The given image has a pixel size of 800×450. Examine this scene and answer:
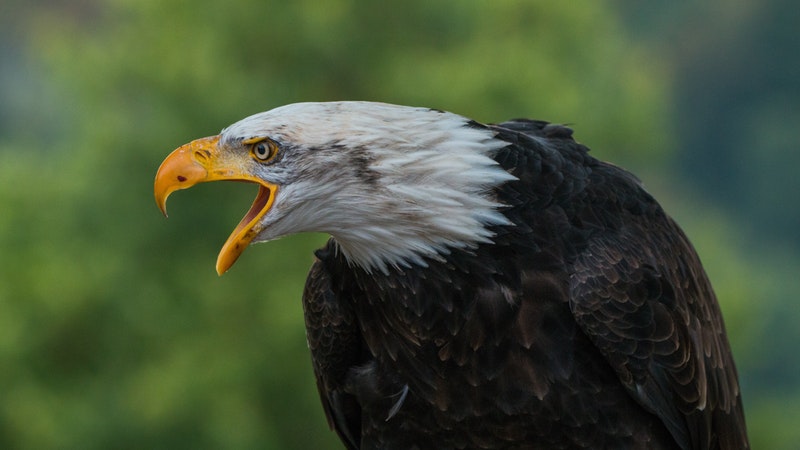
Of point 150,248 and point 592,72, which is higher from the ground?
point 592,72

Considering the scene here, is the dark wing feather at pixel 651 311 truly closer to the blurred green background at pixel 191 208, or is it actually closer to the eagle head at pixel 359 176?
the eagle head at pixel 359 176

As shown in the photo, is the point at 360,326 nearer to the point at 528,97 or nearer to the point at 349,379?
the point at 349,379

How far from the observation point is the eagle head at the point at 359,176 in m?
2.99

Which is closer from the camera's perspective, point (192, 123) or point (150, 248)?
point (192, 123)

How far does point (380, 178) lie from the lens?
9.93 feet

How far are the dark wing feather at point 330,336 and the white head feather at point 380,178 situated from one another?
502mm

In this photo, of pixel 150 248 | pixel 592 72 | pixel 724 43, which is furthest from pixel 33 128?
pixel 724 43

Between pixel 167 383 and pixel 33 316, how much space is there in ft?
6.26

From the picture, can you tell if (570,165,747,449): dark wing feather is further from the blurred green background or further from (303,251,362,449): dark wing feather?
the blurred green background

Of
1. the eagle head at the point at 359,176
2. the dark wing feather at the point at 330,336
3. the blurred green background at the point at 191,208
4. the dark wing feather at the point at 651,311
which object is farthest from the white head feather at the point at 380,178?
the blurred green background at the point at 191,208

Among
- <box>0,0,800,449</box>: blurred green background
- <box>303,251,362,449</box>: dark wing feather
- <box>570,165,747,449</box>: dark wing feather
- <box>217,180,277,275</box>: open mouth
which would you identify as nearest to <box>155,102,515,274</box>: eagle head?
<box>217,180,277,275</box>: open mouth

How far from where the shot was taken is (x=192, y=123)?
36.2 feet

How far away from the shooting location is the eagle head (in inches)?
118

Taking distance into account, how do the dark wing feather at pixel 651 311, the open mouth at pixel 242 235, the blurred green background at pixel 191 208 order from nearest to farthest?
the open mouth at pixel 242 235, the dark wing feather at pixel 651 311, the blurred green background at pixel 191 208
